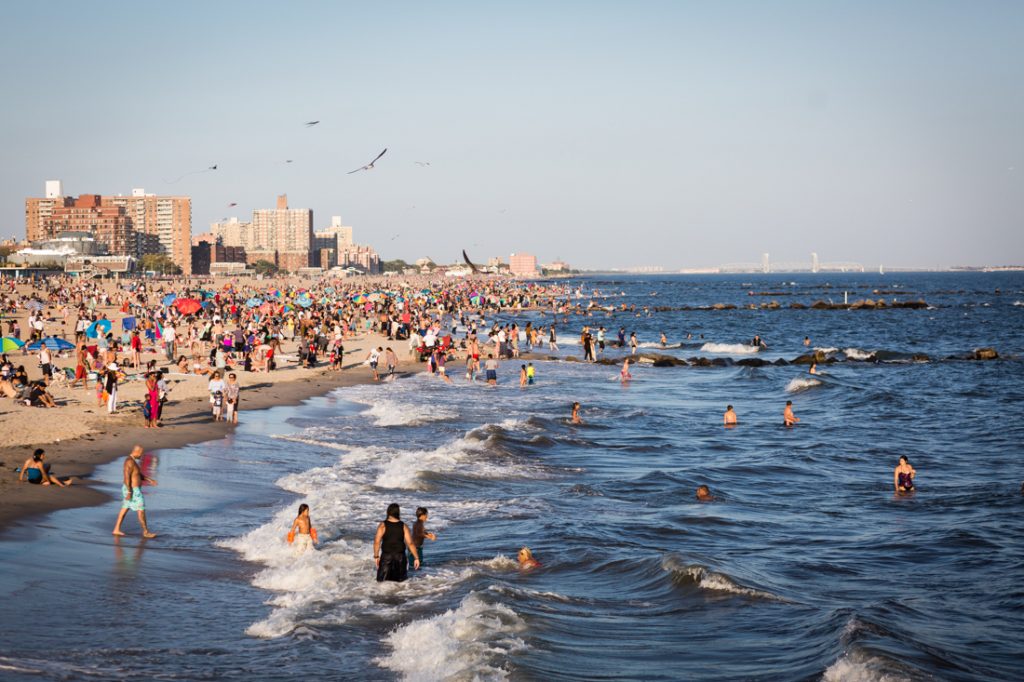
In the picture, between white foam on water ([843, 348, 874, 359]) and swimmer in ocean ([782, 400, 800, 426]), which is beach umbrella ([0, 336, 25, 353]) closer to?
swimmer in ocean ([782, 400, 800, 426])

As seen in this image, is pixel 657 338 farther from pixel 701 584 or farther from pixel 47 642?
pixel 47 642

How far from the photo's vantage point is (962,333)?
72375mm

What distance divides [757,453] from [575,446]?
4623mm

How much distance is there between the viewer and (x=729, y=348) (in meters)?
59.4

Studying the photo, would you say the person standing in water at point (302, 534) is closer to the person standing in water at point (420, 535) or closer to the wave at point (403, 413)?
the person standing in water at point (420, 535)

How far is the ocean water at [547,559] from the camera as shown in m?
9.94

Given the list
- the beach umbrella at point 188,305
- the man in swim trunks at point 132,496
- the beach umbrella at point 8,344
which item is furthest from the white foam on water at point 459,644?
the beach umbrella at point 188,305

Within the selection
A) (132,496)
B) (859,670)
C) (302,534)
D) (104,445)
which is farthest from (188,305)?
(859,670)

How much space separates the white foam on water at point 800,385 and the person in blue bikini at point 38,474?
1157 inches

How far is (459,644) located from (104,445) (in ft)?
40.9

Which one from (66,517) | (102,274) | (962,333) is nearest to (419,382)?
(66,517)

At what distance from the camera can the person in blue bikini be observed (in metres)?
15.7

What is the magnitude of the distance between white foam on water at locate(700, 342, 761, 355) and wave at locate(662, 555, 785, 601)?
145ft

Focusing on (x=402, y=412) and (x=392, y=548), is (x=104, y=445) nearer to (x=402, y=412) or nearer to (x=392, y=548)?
(x=402, y=412)
